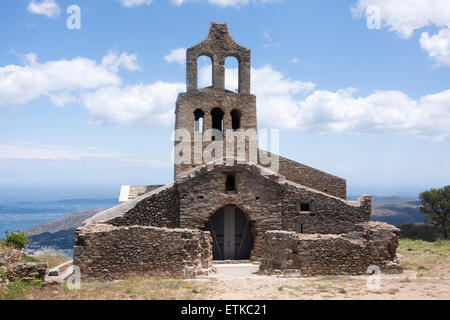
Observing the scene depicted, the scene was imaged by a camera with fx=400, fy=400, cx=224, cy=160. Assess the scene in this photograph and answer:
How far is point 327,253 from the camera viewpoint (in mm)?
14906

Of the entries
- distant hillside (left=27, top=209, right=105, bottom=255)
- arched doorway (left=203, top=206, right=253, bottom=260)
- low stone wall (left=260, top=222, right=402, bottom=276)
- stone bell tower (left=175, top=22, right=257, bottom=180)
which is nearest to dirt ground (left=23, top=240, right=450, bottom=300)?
low stone wall (left=260, top=222, right=402, bottom=276)

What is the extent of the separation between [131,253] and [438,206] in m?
35.0

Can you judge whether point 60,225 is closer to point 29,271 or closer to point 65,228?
point 65,228

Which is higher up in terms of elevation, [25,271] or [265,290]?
[25,271]

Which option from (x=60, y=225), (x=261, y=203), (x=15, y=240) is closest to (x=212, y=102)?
(x=261, y=203)

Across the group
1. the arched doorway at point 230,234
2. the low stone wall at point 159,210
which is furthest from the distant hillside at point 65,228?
the low stone wall at point 159,210

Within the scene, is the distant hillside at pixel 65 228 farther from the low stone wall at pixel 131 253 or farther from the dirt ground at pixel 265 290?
the dirt ground at pixel 265 290

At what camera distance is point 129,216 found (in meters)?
16.7

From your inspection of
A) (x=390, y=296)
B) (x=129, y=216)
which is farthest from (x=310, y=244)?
(x=129, y=216)

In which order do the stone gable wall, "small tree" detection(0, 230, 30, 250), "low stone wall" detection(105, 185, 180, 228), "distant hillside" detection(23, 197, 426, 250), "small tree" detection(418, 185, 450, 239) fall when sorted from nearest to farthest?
"low stone wall" detection(105, 185, 180, 228)
the stone gable wall
"small tree" detection(0, 230, 30, 250)
"small tree" detection(418, 185, 450, 239)
"distant hillside" detection(23, 197, 426, 250)

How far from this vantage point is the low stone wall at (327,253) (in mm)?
14797

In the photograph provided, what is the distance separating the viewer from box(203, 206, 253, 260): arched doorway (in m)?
18.9

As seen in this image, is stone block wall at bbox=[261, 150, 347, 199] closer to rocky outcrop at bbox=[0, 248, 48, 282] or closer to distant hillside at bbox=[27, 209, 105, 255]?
rocky outcrop at bbox=[0, 248, 48, 282]

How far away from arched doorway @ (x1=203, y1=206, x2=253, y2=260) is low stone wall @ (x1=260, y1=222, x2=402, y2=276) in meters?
3.64
